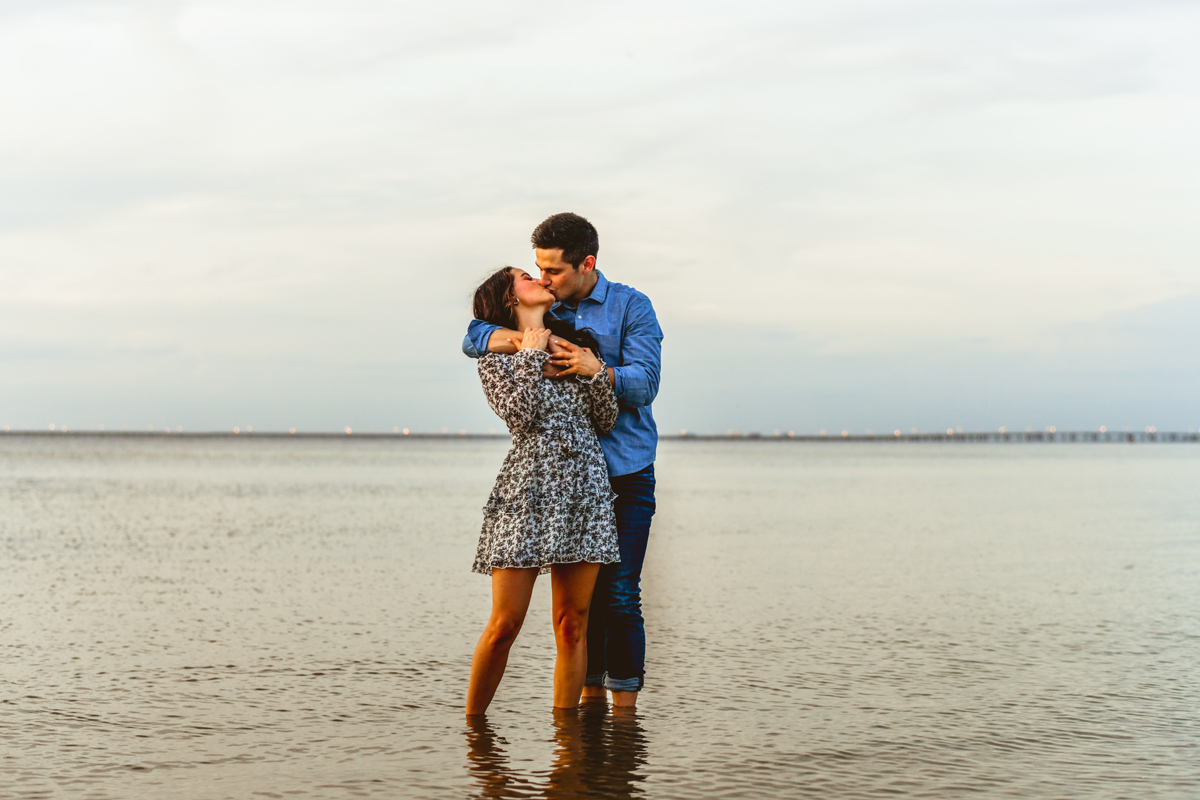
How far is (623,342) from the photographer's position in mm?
4543

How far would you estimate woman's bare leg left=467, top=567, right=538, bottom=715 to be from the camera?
4.34 metres

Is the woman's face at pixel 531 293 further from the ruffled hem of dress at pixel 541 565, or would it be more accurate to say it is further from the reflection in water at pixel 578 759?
the reflection in water at pixel 578 759

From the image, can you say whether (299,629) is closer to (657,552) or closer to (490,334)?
(490,334)

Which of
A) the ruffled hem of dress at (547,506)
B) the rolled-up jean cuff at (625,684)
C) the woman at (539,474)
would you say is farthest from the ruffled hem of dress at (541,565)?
the rolled-up jean cuff at (625,684)

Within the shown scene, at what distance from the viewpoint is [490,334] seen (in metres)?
4.36

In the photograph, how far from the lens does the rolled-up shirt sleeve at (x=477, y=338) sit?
4379 millimetres

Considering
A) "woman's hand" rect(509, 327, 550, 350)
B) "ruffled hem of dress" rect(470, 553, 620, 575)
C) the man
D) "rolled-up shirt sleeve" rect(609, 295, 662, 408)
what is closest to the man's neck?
the man

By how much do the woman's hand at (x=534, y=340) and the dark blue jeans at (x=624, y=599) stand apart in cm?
66

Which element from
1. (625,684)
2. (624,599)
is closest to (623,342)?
(624,599)

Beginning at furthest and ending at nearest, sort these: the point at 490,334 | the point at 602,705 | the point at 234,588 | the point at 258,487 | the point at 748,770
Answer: the point at 258,487 < the point at 234,588 < the point at 602,705 < the point at 490,334 < the point at 748,770

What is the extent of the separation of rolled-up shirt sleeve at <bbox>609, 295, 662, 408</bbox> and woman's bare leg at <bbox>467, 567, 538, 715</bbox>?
774 millimetres

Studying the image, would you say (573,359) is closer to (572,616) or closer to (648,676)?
(572,616)

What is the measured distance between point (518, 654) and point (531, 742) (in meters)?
2.02

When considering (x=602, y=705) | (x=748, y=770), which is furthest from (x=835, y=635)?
(x=748, y=770)
